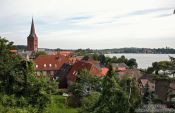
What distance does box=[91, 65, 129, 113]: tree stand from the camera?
24.3 m

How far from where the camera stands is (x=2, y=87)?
83.3ft

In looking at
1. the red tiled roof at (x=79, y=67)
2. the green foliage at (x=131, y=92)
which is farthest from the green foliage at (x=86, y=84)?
the green foliage at (x=131, y=92)

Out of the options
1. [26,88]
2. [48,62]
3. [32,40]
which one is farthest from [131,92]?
[32,40]

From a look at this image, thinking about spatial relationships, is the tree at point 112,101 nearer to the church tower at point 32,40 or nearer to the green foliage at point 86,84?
the green foliage at point 86,84

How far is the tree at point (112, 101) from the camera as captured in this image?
24.3m

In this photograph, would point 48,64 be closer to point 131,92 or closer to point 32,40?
→ point 131,92

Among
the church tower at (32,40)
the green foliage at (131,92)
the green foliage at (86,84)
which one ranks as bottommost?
the green foliage at (86,84)

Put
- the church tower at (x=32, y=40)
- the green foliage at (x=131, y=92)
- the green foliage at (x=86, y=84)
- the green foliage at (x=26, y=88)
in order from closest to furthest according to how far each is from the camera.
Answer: the green foliage at (x=131, y=92) → the green foliage at (x=26, y=88) → the green foliage at (x=86, y=84) → the church tower at (x=32, y=40)

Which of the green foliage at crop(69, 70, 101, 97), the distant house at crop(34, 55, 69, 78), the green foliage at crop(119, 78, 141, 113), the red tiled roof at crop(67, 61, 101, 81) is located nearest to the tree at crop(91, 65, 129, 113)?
the green foliage at crop(119, 78, 141, 113)

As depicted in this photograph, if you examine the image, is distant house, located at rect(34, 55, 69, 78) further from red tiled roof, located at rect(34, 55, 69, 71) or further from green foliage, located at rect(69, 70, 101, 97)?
green foliage, located at rect(69, 70, 101, 97)

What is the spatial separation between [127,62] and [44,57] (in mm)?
37889

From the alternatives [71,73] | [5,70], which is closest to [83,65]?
[71,73]

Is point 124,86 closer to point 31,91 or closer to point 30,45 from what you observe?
point 31,91

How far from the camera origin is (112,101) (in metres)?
24.8
